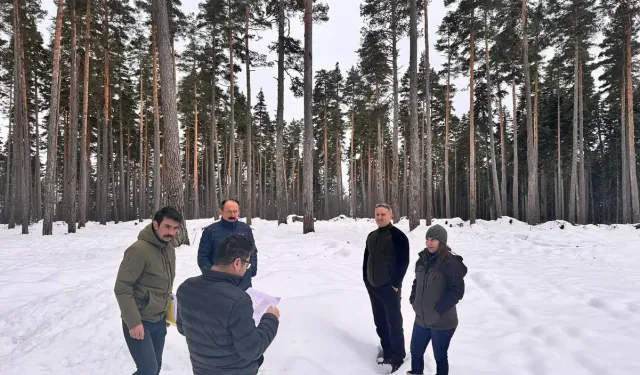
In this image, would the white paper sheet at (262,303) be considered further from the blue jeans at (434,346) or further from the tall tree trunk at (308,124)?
the tall tree trunk at (308,124)

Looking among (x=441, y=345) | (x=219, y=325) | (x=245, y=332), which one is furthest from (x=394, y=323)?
(x=219, y=325)

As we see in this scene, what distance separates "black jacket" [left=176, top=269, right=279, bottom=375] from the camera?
198cm

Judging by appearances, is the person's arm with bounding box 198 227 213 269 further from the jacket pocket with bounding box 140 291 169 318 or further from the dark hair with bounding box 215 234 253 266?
the dark hair with bounding box 215 234 253 266

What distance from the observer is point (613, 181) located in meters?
38.0

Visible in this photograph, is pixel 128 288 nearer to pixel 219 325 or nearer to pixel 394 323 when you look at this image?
pixel 219 325

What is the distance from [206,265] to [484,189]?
48.1 metres

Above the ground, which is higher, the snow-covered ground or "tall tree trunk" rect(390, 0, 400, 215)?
"tall tree trunk" rect(390, 0, 400, 215)

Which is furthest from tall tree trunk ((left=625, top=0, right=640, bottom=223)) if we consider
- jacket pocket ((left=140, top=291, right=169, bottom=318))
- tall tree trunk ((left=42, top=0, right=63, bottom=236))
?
tall tree trunk ((left=42, top=0, right=63, bottom=236))

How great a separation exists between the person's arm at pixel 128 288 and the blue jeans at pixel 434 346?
8.82 ft

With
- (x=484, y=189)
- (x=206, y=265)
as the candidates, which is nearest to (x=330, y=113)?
(x=484, y=189)

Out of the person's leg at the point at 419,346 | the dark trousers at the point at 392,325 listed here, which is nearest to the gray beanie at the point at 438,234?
the dark trousers at the point at 392,325

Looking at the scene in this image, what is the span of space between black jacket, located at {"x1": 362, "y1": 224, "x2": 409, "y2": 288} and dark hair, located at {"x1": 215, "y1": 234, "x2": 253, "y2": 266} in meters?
2.25

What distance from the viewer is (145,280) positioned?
2.89 meters

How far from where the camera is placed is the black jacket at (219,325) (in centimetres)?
198
